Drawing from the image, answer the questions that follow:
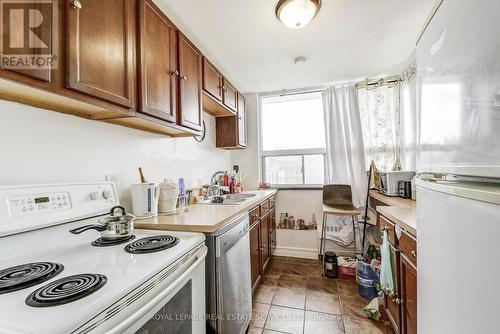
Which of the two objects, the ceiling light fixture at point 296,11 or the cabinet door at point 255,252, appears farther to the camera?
the cabinet door at point 255,252

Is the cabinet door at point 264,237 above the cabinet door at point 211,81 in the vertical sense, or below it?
below

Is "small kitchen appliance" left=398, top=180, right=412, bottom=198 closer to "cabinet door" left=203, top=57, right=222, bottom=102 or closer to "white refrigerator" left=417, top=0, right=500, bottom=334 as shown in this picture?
"white refrigerator" left=417, top=0, right=500, bottom=334

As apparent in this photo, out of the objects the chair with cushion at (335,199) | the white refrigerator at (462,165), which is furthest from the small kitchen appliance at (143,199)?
the chair with cushion at (335,199)

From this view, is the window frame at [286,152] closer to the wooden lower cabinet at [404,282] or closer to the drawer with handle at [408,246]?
the wooden lower cabinet at [404,282]

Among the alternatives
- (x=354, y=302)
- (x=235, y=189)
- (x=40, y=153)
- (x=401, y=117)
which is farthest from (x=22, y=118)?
(x=401, y=117)

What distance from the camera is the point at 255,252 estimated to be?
1.92 metres

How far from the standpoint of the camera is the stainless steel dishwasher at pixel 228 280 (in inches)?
43.8

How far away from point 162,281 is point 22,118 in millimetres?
928

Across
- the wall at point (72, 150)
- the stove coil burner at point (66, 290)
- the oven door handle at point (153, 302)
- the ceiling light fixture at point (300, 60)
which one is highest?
the ceiling light fixture at point (300, 60)

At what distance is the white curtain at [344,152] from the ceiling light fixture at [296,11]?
1.58m

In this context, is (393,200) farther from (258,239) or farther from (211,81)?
(211,81)

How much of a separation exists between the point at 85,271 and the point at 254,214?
1.33 metres

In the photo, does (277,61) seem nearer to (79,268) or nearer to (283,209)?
(283,209)

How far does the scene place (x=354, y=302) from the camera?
1879mm
